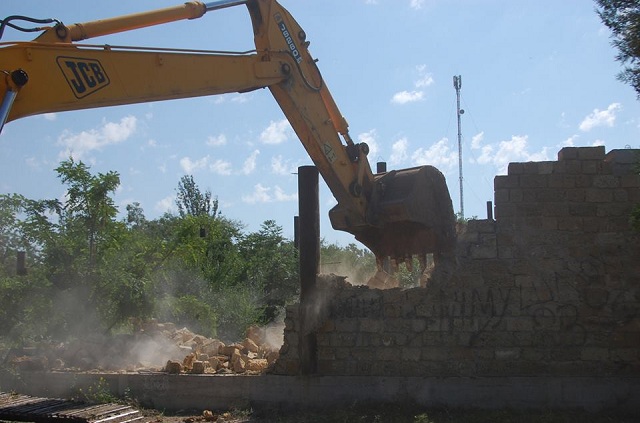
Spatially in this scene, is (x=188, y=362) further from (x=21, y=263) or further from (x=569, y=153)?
(x=569, y=153)

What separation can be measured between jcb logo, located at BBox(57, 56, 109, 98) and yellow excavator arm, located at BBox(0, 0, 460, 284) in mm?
10

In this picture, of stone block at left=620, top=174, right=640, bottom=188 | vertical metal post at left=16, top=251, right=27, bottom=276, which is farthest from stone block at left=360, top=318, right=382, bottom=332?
vertical metal post at left=16, top=251, right=27, bottom=276

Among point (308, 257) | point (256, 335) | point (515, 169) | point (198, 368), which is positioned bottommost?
point (198, 368)

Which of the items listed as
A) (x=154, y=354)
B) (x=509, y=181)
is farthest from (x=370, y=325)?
(x=154, y=354)

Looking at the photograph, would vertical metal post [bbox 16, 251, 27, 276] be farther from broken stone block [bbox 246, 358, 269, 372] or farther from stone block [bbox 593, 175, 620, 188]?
stone block [bbox 593, 175, 620, 188]

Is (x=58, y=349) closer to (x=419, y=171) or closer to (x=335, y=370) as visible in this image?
(x=335, y=370)

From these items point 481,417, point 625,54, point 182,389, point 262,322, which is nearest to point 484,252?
point 481,417

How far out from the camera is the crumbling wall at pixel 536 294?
9898 millimetres

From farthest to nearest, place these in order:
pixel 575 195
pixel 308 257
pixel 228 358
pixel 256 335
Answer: pixel 256 335 < pixel 228 358 < pixel 308 257 < pixel 575 195

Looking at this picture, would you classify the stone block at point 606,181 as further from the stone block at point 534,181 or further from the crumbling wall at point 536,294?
the stone block at point 534,181

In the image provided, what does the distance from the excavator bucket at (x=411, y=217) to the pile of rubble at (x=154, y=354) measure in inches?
97.4

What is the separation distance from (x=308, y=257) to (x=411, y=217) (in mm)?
1632

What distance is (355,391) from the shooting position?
1019cm

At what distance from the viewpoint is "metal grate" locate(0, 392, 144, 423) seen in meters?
8.48
